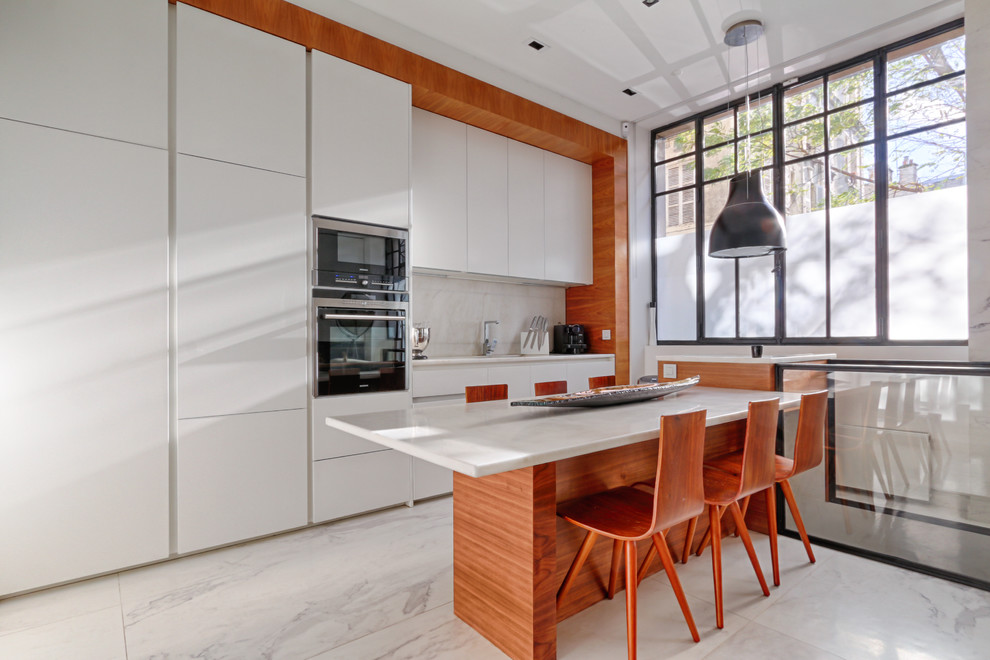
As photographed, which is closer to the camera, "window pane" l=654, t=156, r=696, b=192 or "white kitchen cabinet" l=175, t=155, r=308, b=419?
"white kitchen cabinet" l=175, t=155, r=308, b=419

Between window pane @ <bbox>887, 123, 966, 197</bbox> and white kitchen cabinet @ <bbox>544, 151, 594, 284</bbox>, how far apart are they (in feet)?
7.61

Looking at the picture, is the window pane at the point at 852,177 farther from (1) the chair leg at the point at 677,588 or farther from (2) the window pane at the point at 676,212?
(1) the chair leg at the point at 677,588

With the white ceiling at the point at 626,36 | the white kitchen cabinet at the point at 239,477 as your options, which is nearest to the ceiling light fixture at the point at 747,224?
the white ceiling at the point at 626,36

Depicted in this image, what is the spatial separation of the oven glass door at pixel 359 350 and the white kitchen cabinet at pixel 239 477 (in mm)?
283

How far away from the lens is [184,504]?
246cm

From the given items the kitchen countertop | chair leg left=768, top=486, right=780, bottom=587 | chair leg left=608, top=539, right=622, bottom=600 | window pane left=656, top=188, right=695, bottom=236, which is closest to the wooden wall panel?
the kitchen countertop

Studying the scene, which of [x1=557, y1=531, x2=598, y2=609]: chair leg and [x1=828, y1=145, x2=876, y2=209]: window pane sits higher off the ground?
[x1=828, y1=145, x2=876, y2=209]: window pane

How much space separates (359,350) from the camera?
3074 millimetres

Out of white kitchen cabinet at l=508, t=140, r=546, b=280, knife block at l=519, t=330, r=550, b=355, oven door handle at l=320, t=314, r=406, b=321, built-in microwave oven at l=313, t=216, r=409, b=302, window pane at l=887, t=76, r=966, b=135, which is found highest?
window pane at l=887, t=76, r=966, b=135

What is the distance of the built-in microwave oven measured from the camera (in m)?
2.93

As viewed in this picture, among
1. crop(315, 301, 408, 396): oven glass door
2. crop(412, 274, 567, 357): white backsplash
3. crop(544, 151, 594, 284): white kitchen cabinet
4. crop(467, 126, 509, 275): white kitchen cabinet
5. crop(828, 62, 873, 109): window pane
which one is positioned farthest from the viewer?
crop(544, 151, 594, 284): white kitchen cabinet

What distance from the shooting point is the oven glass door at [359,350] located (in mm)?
2926

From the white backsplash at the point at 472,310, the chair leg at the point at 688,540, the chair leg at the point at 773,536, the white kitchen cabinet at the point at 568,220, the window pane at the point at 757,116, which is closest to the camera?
the chair leg at the point at 773,536

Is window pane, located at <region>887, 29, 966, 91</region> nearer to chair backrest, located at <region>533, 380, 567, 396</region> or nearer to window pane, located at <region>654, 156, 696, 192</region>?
window pane, located at <region>654, 156, 696, 192</region>
